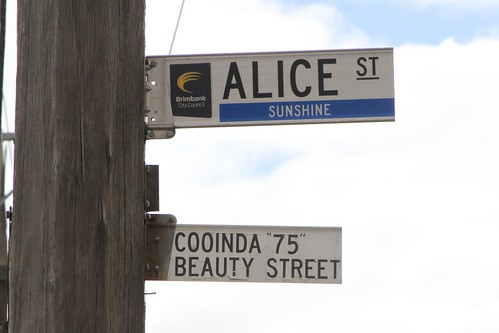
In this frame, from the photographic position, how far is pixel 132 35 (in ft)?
14.6

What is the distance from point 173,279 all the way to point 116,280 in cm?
29

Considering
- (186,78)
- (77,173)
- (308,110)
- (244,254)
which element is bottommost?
(244,254)

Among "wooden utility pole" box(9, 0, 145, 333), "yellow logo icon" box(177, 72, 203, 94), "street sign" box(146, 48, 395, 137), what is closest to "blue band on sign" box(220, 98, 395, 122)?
"street sign" box(146, 48, 395, 137)

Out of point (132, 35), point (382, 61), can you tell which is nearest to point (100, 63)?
point (132, 35)

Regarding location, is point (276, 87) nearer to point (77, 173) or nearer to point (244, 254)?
point (244, 254)

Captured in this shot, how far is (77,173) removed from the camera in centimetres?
427

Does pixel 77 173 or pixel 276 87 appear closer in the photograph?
pixel 77 173

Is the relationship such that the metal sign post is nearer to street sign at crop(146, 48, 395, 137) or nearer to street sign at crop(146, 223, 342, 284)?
street sign at crop(146, 223, 342, 284)

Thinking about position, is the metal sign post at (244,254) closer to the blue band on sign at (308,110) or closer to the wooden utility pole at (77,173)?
the wooden utility pole at (77,173)

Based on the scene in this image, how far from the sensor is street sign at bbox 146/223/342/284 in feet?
14.9

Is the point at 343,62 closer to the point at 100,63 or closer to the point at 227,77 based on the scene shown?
the point at 227,77

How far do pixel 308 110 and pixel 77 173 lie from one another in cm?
91

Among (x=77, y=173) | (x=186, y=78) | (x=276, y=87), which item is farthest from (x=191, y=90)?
(x=77, y=173)

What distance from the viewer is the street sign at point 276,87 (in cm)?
464
